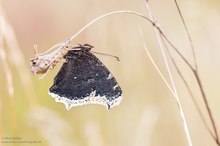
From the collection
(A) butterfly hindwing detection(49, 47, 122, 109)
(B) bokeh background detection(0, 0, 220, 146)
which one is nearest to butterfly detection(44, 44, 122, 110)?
(A) butterfly hindwing detection(49, 47, 122, 109)

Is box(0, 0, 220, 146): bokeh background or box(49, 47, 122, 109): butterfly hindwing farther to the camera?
box(0, 0, 220, 146): bokeh background

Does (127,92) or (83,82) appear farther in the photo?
(127,92)

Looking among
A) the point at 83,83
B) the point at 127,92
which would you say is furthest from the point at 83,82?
the point at 127,92

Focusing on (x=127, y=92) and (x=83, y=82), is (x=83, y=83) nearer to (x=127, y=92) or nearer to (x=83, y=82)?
(x=83, y=82)

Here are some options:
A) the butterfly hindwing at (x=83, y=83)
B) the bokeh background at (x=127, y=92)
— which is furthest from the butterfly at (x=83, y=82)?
the bokeh background at (x=127, y=92)

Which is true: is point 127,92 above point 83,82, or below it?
below

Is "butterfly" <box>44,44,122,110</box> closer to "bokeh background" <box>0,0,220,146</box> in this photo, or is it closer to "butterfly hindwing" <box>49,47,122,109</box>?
"butterfly hindwing" <box>49,47,122,109</box>
